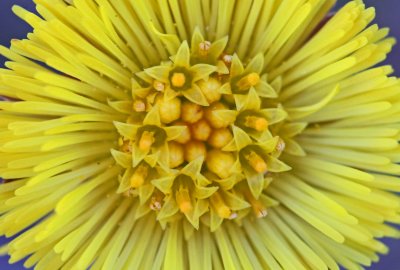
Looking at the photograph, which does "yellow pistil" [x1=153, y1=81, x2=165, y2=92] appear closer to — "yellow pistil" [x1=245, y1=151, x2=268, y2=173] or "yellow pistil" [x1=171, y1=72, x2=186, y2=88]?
"yellow pistil" [x1=171, y1=72, x2=186, y2=88]

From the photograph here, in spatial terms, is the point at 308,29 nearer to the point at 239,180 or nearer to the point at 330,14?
the point at 330,14

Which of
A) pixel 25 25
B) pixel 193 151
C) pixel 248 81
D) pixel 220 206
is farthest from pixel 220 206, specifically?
pixel 25 25

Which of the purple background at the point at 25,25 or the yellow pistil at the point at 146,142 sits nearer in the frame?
the yellow pistil at the point at 146,142

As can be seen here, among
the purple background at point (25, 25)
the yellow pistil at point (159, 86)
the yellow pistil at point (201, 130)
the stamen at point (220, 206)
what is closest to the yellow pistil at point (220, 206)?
the stamen at point (220, 206)

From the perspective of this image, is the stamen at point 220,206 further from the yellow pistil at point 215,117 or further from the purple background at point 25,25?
the purple background at point 25,25

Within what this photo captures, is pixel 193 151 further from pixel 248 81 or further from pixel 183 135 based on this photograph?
pixel 248 81

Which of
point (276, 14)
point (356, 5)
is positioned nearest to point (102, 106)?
point (276, 14)

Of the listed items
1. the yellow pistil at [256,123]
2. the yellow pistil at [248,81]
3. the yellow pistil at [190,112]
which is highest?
the yellow pistil at [248,81]

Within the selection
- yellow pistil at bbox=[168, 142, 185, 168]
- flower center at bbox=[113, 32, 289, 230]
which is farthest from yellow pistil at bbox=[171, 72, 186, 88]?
yellow pistil at bbox=[168, 142, 185, 168]
